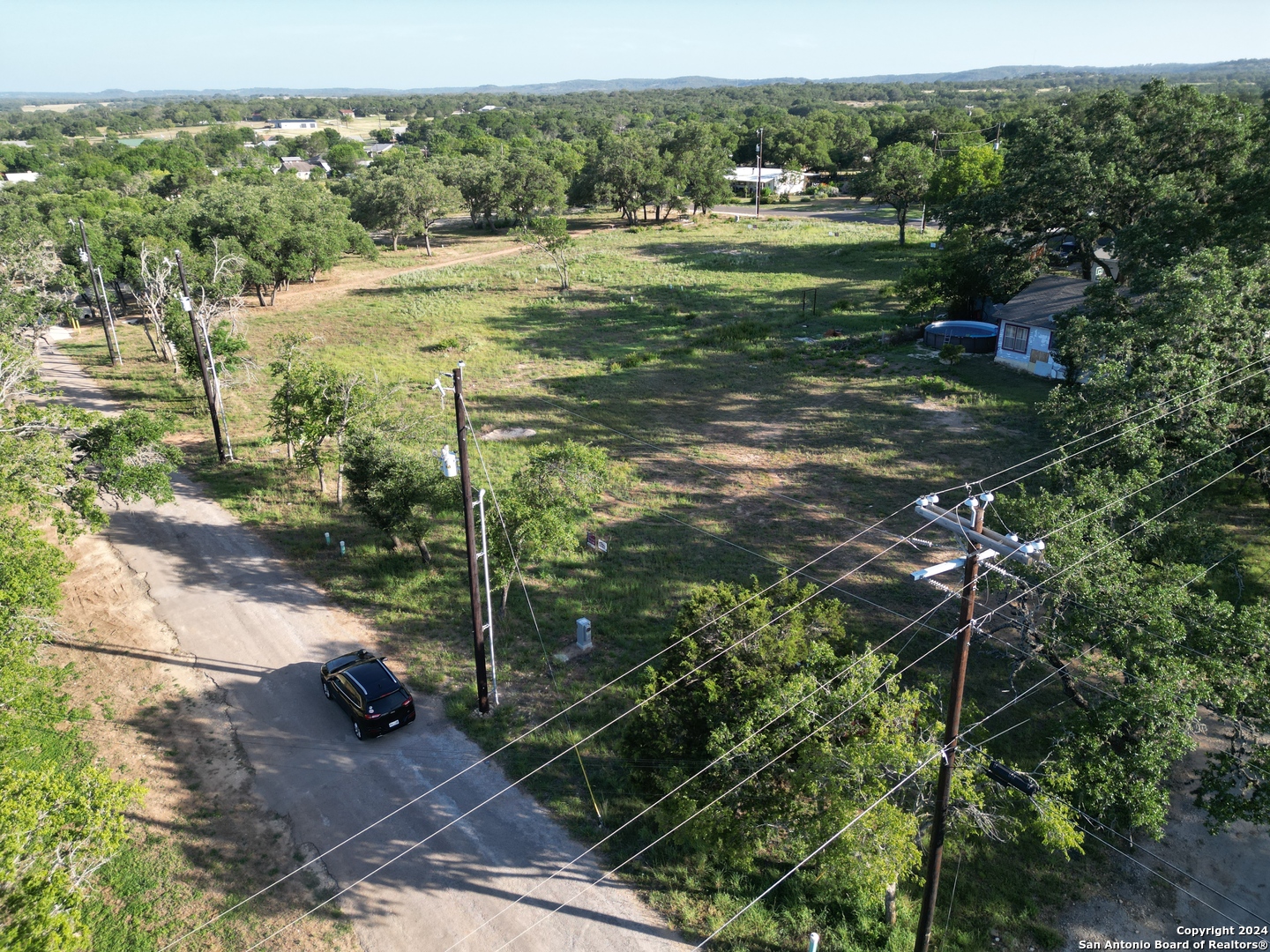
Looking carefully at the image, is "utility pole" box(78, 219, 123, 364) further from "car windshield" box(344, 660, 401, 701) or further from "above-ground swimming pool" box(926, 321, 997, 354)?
"above-ground swimming pool" box(926, 321, 997, 354)

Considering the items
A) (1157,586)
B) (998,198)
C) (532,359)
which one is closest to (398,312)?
(532,359)

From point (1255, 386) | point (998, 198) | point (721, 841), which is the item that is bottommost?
point (721, 841)

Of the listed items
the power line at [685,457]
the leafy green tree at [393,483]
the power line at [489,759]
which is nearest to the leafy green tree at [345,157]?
the power line at [685,457]

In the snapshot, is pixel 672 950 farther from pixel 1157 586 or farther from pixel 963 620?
pixel 1157 586

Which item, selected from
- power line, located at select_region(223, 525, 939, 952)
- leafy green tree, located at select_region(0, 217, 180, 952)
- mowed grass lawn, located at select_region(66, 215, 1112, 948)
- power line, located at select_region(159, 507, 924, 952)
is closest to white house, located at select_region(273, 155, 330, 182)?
mowed grass lawn, located at select_region(66, 215, 1112, 948)

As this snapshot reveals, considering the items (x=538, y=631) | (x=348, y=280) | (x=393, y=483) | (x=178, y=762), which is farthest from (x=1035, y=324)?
(x=348, y=280)

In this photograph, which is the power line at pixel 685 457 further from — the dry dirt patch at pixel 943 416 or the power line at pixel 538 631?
the power line at pixel 538 631
